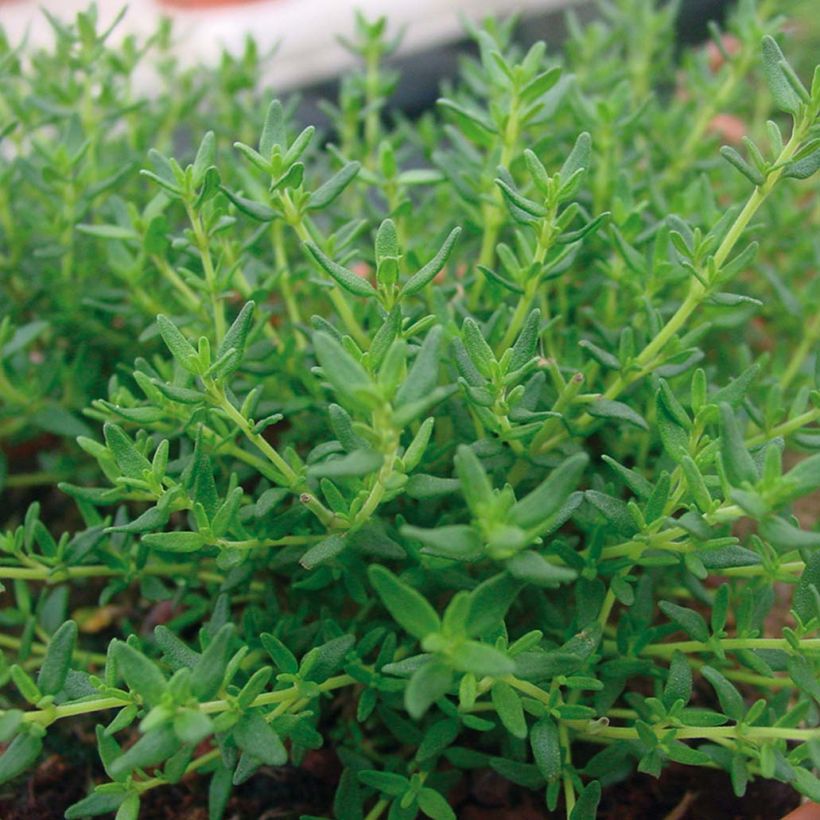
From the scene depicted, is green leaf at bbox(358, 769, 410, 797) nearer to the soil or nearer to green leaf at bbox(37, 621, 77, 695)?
the soil

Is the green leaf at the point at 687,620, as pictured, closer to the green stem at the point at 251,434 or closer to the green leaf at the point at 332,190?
the green stem at the point at 251,434

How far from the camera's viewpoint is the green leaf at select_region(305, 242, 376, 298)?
2.94 feet

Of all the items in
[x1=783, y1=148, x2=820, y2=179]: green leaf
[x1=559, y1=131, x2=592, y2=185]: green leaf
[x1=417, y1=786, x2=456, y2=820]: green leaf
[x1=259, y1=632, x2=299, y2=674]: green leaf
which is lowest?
[x1=417, y1=786, x2=456, y2=820]: green leaf

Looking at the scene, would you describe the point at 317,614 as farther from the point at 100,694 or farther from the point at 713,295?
the point at 713,295

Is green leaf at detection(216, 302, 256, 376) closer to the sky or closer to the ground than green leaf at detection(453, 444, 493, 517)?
closer to the sky

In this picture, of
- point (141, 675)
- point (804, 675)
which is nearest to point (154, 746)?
point (141, 675)

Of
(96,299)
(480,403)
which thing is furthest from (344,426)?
(96,299)

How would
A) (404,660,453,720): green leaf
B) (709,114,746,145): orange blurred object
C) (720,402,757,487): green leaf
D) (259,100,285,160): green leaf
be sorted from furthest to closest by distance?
(709,114,746,145): orange blurred object < (259,100,285,160): green leaf < (720,402,757,487): green leaf < (404,660,453,720): green leaf

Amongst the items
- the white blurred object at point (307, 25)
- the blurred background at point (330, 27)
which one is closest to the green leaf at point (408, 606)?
the blurred background at point (330, 27)

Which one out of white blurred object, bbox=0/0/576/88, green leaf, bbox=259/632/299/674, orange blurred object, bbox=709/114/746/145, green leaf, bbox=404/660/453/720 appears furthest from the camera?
white blurred object, bbox=0/0/576/88

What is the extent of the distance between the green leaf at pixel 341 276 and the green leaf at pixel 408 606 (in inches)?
12.5

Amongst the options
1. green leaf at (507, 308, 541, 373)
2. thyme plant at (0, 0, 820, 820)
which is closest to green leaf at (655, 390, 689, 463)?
thyme plant at (0, 0, 820, 820)

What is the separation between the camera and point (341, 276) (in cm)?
91

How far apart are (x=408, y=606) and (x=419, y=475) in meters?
0.17
